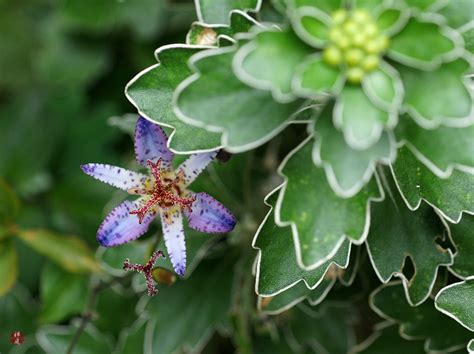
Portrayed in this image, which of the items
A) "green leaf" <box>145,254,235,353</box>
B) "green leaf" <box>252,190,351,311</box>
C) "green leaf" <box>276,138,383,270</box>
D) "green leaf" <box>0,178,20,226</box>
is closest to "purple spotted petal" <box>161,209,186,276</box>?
"green leaf" <box>252,190,351,311</box>

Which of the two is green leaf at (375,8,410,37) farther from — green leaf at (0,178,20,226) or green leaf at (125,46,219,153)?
green leaf at (0,178,20,226)

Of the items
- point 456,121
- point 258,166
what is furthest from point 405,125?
point 258,166

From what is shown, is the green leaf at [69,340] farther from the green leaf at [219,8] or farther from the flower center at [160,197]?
the green leaf at [219,8]

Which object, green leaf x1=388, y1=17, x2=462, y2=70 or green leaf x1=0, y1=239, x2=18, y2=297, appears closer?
green leaf x1=388, y1=17, x2=462, y2=70

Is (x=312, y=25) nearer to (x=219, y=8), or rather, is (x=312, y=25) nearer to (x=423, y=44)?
→ (x=423, y=44)

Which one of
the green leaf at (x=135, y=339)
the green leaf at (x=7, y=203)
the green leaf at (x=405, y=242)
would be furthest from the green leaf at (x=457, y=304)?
the green leaf at (x=7, y=203)
